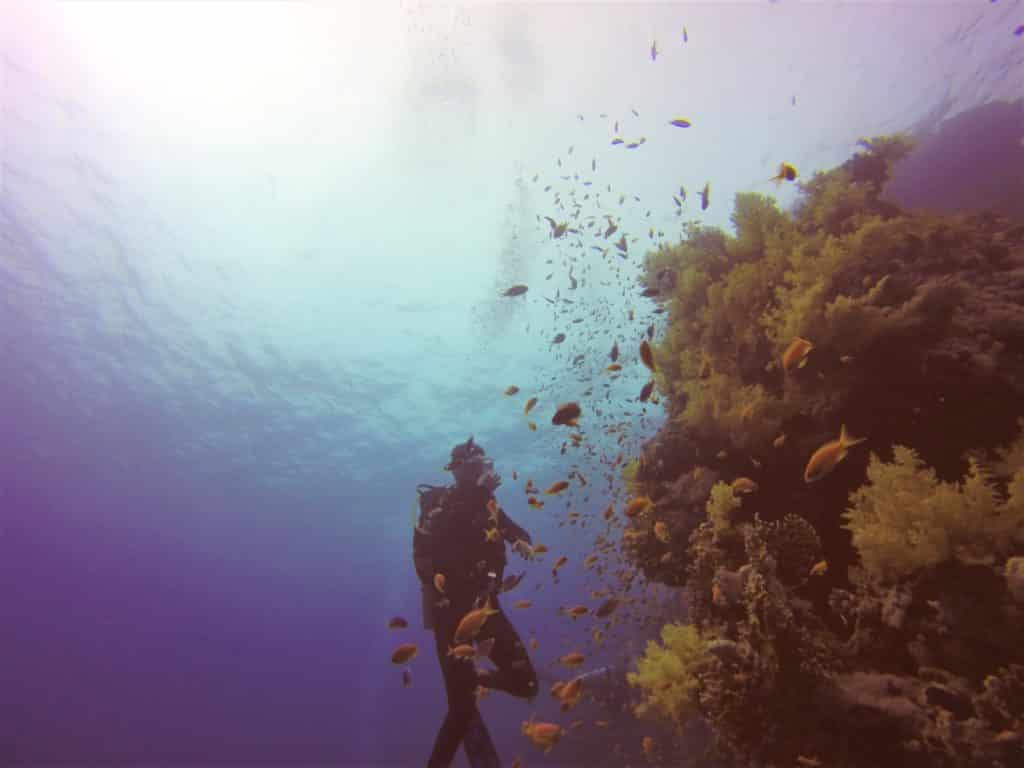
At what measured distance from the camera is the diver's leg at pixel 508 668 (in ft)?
22.7

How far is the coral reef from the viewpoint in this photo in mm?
2576

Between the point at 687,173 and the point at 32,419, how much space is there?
150ft

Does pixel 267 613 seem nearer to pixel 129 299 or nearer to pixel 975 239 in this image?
pixel 129 299

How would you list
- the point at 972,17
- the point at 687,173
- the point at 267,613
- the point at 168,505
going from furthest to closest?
1. the point at 267,613
2. the point at 168,505
3. the point at 687,173
4. the point at 972,17

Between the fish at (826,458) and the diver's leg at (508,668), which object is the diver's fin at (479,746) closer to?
the diver's leg at (508,668)

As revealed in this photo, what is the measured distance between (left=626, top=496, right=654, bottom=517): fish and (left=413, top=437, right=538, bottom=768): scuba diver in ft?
8.54

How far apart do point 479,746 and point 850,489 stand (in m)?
6.37

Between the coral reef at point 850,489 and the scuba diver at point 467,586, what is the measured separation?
2985mm

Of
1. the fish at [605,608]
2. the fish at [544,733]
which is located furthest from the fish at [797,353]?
the fish at [544,733]

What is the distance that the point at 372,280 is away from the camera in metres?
24.4

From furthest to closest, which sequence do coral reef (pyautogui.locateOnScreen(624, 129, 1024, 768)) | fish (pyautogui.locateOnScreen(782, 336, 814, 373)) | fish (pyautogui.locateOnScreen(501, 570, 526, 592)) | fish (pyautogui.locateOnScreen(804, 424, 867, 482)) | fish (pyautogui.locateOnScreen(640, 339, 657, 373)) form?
fish (pyautogui.locateOnScreen(501, 570, 526, 592))
fish (pyautogui.locateOnScreen(640, 339, 657, 373))
fish (pyautogui.locateOnScreen(782, 336, 814, 373))
fish (pyautogui.locateOnScreen(804, 424, 867, 482))
coral reef (pyautogui.locateOnScreen(624, 129, 1024, 768))

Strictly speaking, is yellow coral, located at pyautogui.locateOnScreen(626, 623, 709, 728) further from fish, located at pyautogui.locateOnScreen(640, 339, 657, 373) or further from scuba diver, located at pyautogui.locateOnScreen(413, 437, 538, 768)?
scuba diver, located at pyautogui.locateOnScreen(413, 437, 538, 768)

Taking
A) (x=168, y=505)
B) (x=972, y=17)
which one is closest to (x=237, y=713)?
(x=168, y=505)

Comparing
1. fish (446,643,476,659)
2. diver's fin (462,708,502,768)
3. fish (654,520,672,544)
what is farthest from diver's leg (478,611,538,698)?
fish (654,520,672,544)
